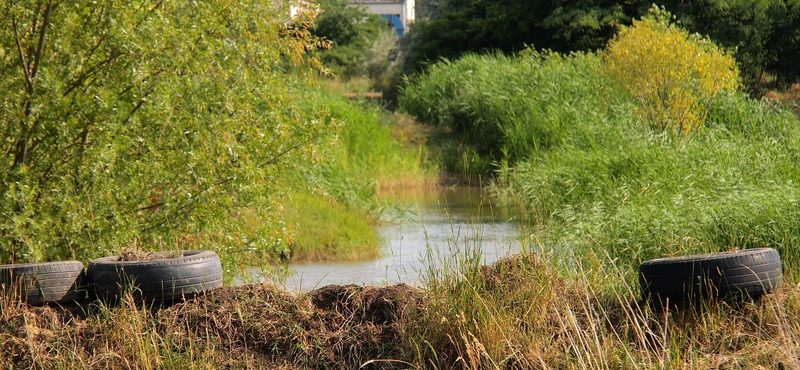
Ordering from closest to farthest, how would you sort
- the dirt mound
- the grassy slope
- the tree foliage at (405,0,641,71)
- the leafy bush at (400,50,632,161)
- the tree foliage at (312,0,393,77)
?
the grassy slope → the dirt mound → the leafy bush at (400,50,632,161) → the tree foliage at (405,0,641,71) → the tree foliage at (312,0,393,77)

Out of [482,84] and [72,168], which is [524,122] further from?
[72,168]

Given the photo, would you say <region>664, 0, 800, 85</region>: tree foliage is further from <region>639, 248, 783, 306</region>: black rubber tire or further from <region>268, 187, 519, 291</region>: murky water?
<region>639, 248, 783, 306</region>: black rubber tire

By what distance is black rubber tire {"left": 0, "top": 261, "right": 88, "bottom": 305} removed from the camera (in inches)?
214

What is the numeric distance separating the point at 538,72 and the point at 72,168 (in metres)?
15.2

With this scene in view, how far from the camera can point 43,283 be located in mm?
5457

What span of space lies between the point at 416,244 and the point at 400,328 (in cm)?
717

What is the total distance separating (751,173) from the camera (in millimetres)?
10039

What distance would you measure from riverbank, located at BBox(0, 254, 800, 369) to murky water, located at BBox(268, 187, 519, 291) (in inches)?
18.2

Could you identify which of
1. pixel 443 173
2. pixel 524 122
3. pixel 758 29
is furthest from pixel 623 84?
pixel 758 29

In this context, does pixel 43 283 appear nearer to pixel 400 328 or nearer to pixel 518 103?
pixel 400 328

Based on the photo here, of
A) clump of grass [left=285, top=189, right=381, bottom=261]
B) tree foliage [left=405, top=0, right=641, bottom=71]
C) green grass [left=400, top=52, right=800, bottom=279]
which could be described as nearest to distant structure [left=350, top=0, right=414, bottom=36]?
tree foliage [left=405, top=0, right=641, bottom=71]

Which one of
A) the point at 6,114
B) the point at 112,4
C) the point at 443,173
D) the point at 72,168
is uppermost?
the point at 112,4

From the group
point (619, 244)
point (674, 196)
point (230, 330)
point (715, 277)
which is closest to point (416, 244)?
point (674, 196)

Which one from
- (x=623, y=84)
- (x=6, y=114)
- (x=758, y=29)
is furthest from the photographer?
(x=758, y=29)
